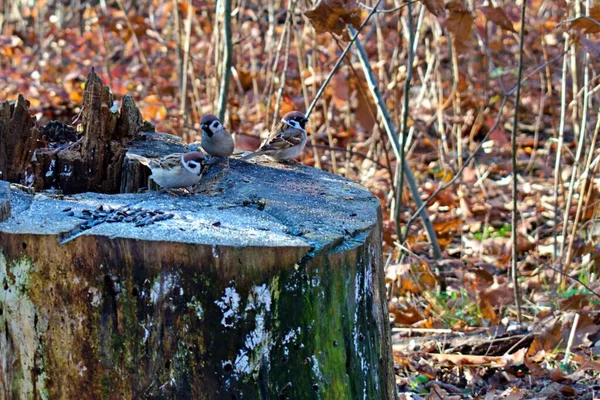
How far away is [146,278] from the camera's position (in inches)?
95.0

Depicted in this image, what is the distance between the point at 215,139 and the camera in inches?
152

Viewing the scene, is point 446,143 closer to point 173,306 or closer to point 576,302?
point 576,302

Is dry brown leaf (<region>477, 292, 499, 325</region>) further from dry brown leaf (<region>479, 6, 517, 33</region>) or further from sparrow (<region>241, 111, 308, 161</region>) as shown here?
dry brown leaf (<region>479, 6, 517, 33</region>)

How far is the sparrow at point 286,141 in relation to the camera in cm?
402

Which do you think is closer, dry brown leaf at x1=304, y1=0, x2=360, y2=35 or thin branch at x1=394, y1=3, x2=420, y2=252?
dry brown leaf at x1=304, y1=0, x2=360, y2=35

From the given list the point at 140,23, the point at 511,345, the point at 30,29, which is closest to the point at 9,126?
the point at 511,345

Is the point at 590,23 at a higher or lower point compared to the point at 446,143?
higher

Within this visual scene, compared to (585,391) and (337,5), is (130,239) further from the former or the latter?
(585,391)

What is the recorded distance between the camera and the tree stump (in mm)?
2418

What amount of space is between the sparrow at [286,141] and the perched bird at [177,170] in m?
0.57

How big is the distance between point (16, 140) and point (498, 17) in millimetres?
2422

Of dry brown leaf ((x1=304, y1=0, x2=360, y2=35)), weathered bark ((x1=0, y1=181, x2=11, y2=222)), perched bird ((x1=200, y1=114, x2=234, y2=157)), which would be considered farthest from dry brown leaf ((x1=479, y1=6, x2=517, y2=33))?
weathered bark ((x1=0, y1=181, x2=11, y2=222))

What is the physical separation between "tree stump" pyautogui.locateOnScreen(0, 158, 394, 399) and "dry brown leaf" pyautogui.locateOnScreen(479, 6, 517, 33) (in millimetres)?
1974

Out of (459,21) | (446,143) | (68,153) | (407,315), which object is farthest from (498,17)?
(446,143)
